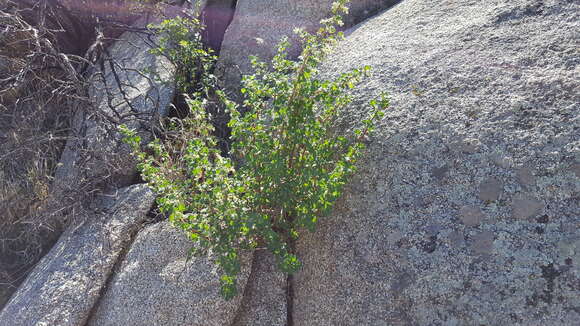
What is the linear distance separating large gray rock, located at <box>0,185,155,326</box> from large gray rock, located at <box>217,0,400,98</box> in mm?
1557

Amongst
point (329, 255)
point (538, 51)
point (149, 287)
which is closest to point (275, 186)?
point (329, 255)

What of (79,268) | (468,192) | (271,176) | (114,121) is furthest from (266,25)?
(468,192)

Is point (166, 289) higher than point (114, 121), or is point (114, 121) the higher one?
point (114, 121)

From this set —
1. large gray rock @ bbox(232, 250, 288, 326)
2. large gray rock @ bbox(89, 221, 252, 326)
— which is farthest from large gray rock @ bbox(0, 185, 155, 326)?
large gray rock @ bbox(232, 250, 288, 326)

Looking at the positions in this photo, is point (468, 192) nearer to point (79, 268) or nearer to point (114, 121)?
point (79, 268)

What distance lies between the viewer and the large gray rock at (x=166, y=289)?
296 cm

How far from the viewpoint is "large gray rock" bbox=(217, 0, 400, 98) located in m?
4.72

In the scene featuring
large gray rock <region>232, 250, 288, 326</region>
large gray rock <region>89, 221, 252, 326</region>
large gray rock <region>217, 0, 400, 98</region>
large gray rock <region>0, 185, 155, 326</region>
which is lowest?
large gray rock <region>232, 250, 288, 326</region>

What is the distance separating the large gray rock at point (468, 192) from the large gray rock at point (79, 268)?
1299 mm

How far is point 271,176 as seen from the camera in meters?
2.87

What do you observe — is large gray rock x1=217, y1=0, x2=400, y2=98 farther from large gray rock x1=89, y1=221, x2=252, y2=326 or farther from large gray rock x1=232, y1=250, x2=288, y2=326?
large gray rock x1=232, y1=250, x2=288, y2=326

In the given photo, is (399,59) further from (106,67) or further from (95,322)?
(106,67)

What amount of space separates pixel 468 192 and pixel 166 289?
182 centimetres

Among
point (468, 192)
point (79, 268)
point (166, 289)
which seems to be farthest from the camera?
point (79, 268)
